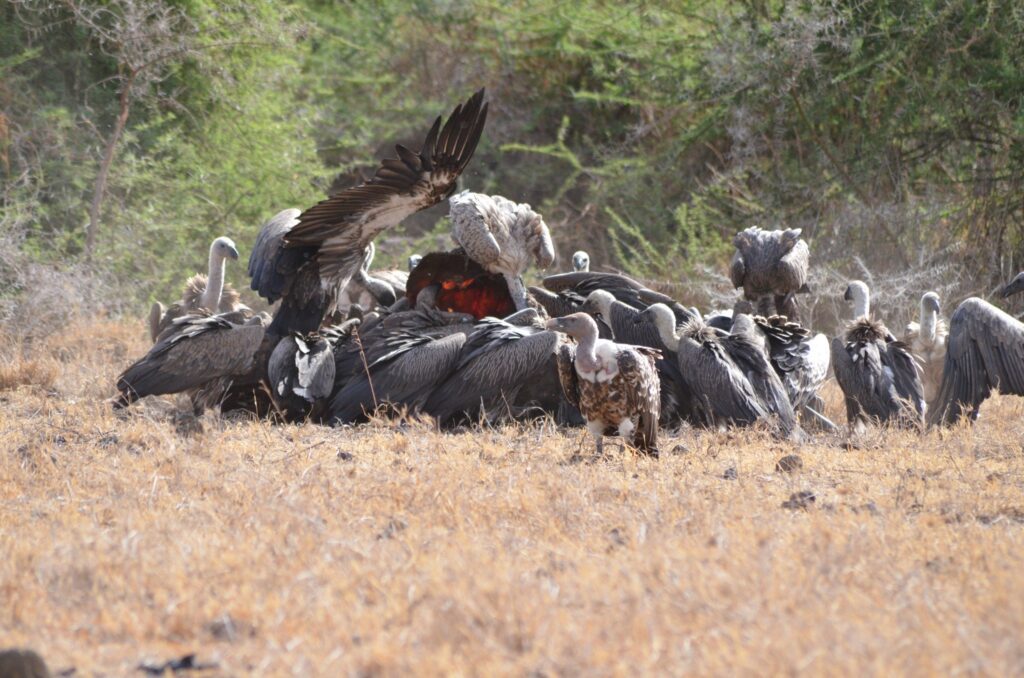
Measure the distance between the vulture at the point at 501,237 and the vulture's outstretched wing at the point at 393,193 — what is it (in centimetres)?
57

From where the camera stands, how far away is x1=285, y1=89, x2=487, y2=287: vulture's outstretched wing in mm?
7805

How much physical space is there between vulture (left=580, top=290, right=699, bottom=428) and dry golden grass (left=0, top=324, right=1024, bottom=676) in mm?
1053

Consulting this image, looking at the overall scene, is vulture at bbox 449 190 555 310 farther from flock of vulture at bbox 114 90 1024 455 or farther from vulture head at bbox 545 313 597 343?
vulture head at bbox 545 313 597 343

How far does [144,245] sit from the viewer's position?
12.6 m

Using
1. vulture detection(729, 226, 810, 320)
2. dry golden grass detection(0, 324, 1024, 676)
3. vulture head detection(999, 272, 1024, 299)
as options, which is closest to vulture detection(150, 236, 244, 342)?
dry golden grass detection(0, 324, 1024, 676)

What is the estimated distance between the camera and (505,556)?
4.25m

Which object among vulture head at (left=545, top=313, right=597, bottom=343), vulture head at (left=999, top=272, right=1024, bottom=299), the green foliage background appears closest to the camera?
vulture head at (left=545, top=313, right=597, bottom=343)

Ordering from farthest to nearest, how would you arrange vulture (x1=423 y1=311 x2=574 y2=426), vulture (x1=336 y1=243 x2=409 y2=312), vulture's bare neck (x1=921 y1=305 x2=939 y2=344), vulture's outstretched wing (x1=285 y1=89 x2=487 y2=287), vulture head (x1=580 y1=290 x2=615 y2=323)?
1. vulture (x1=336 y1=243 x2=409 y2=312)
2. vulture's bare neck (x1=921 y1=305 x2=939 y2=344)
3. vulture head (x1=580 y1=290 x2=615 y2=323)
4. vulture's outstretched wing (x1=285 y1=89 x2=487 y2=287)
5. vulture (x1=423 y1=311 x2=574 y2=426)

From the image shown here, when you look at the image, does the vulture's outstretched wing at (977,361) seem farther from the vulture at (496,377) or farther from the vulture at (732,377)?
the vulture at (496,377)

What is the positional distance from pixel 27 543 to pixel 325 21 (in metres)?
13.4

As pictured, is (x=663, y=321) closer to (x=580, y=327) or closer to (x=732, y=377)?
(x=732, y=377)

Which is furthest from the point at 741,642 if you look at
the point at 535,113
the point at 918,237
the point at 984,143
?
the point at 535,113

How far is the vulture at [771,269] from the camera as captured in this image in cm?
890

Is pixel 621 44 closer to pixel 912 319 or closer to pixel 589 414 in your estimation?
pixel 912 319
